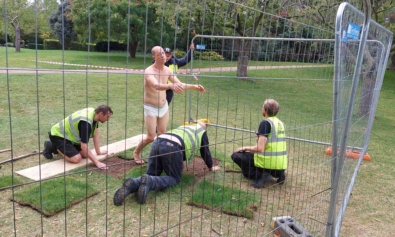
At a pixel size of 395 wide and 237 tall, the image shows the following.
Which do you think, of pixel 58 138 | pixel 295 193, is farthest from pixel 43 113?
pixel 295 193

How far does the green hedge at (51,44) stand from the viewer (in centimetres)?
180

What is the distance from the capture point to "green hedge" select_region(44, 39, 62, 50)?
70.8 inches

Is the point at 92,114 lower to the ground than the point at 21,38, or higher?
lower

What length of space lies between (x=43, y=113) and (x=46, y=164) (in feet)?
11.5

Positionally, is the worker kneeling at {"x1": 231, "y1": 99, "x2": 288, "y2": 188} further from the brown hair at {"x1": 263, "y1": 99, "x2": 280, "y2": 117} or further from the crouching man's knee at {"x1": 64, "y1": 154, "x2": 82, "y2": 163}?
the crouching man's knee at {"x1": 64, "y1": 154, "x2": 82, "y2": 163}

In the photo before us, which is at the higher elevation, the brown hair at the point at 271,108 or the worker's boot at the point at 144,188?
the brown hair at the point at 271,108

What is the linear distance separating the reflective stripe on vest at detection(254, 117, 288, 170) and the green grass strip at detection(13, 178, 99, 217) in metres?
2.00

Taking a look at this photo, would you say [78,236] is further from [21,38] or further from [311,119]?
[311,119]

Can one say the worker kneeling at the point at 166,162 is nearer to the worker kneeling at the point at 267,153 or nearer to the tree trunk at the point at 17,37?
the worker kneeling at the point at 267,153

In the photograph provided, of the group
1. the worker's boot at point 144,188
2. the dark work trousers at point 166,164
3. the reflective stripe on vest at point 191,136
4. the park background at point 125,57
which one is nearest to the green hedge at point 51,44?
the park background at point 125,57

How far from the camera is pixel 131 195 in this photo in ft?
12.5

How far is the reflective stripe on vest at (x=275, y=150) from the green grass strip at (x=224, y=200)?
451 mm

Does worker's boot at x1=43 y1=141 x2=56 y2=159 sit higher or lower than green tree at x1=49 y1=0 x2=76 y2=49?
lower

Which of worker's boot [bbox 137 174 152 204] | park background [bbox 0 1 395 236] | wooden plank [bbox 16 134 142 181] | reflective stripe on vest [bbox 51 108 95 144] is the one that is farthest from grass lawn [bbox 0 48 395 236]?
reflective stripe on vest [bbox 51 108 95 144]
